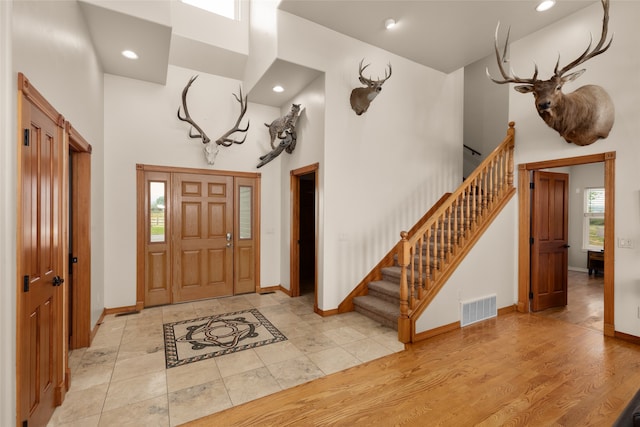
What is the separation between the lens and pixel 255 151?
5.30m

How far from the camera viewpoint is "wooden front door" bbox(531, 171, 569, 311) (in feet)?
14.5

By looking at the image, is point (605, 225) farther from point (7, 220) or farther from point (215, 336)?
point (7, 220)

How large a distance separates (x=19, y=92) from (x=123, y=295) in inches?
140

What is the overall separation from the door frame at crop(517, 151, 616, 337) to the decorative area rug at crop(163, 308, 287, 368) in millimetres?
3591

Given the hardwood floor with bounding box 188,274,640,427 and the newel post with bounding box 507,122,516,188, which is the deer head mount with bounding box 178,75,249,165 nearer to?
the hardwood floor with bounding box 188,274,640,427

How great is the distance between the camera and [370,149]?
179 inches

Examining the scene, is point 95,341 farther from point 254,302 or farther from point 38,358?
point 254,302

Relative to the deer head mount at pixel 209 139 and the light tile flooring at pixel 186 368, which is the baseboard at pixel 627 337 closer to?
the light tile flooring at pixel 186 368

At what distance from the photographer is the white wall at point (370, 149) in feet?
13.8

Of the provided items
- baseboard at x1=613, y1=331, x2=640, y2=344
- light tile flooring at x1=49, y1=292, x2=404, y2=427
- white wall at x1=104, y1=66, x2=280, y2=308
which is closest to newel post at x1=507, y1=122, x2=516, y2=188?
baseboard at x1=613, y1=331, x2=640, y2=344

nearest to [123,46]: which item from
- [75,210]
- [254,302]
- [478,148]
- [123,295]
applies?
[75,210]

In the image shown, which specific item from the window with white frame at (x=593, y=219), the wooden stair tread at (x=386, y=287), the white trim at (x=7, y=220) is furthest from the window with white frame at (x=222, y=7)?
the window with white frame at (x=593, y=219)

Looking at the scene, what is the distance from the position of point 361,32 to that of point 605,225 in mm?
3995

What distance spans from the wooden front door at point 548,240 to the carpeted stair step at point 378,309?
2.27 m
